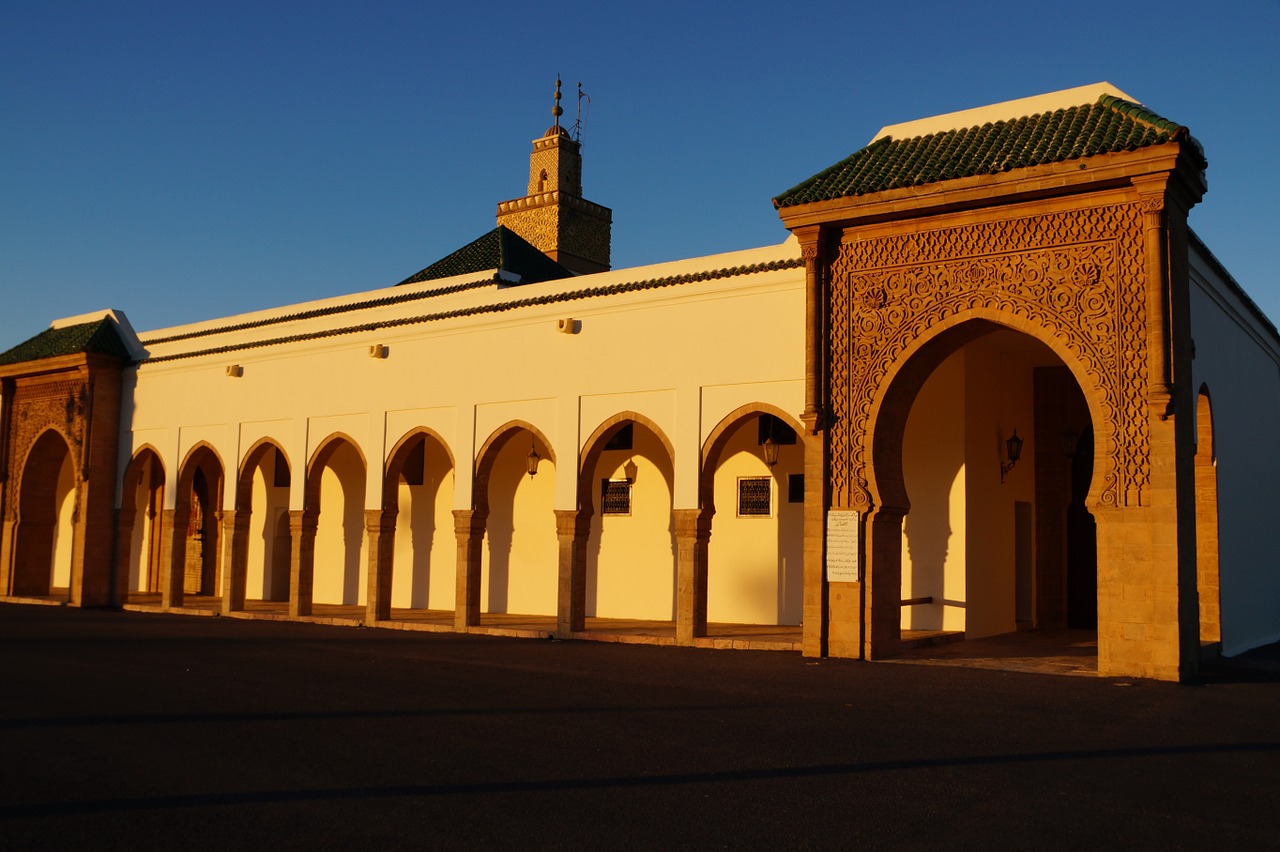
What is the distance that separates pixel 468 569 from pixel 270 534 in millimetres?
7241

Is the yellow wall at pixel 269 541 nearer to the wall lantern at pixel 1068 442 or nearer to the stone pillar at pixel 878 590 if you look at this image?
the stone pillar at pixel 878 590

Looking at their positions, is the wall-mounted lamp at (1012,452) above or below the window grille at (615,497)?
above

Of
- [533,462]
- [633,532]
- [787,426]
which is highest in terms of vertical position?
[787,426]

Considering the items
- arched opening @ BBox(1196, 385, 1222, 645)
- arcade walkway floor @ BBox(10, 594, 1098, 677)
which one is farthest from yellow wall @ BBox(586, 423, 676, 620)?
arched opening @ BBox(1196, 385, 1222, 645)

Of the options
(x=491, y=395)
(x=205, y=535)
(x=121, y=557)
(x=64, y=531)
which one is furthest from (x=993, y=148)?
(x=64, y=531)

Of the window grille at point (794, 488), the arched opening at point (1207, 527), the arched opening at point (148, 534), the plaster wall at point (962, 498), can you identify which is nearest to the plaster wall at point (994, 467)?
the plaster wall at point (962, 498)

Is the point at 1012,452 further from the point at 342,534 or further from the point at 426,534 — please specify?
the point at 342,534

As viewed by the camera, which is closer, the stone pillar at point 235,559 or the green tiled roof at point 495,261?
the stone pillar at point 235,559

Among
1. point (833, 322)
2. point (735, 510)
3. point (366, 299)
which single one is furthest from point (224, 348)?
point (833, 322)

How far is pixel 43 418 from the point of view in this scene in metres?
20.4

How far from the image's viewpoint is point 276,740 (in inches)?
261

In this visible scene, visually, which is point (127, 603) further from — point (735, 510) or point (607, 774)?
point (607, 774)

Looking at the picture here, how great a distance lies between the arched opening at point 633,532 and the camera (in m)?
16.0

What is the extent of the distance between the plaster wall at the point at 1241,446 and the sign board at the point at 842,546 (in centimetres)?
344
